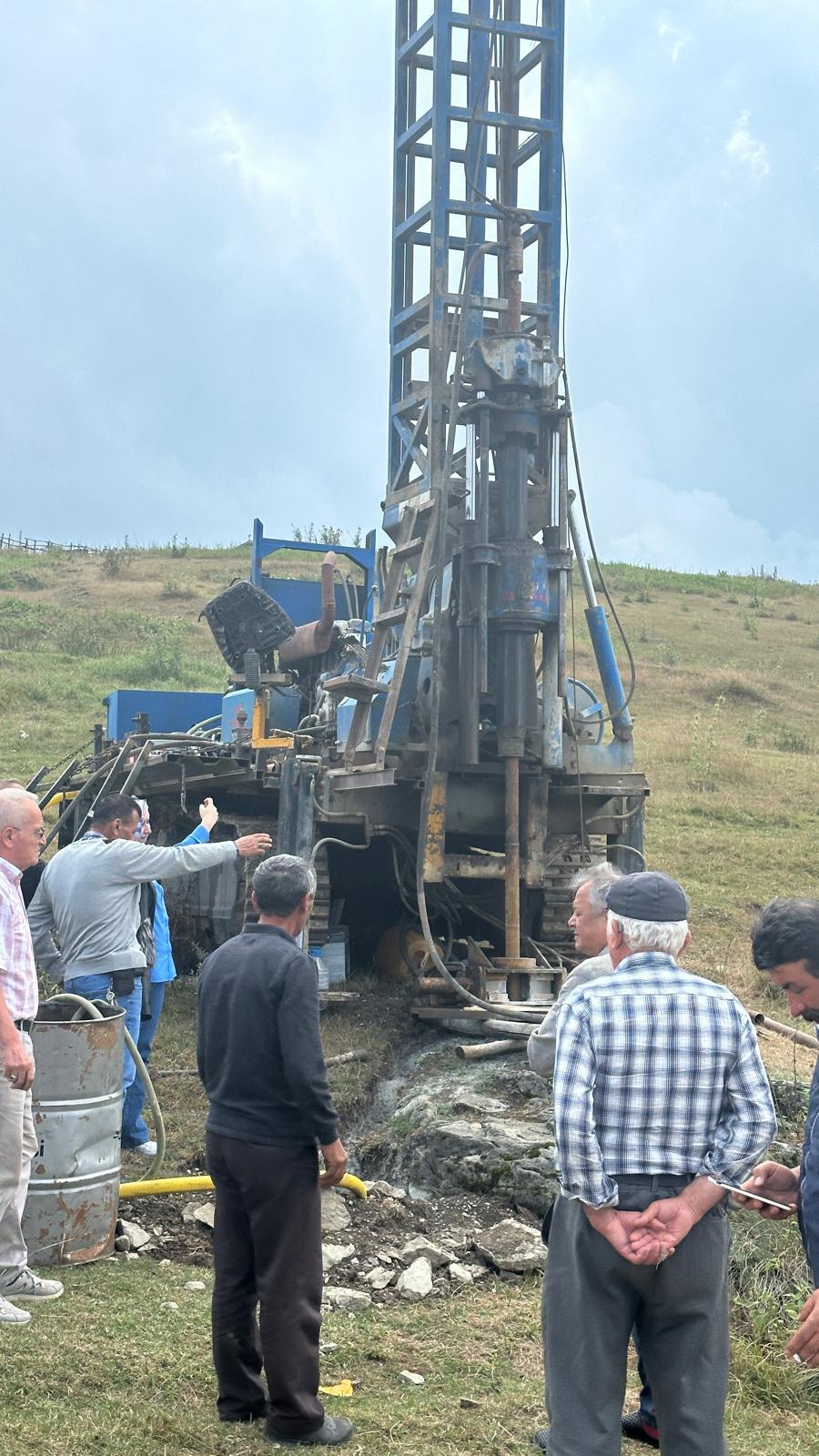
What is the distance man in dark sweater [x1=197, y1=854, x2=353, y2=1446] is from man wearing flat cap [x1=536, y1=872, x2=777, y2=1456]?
1031 millimetres

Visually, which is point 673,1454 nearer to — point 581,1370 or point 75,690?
point 581,1370

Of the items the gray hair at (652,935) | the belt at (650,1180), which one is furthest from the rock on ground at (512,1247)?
the gray hair at (652,935)

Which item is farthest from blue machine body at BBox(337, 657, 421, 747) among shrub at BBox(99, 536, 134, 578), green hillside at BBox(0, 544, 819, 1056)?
shrub at BBox(99, 536, 134, 578)

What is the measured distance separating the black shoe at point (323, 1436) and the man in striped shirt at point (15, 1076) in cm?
112

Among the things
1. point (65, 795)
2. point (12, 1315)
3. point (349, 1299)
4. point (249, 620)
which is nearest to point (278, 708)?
point (249, 620)

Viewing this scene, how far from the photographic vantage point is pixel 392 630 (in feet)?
33.7

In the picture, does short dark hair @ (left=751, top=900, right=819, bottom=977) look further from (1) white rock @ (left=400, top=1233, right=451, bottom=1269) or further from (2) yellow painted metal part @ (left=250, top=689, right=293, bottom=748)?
(2) yellow painted metal part @ (left=250, top=689, right=293, bottom=748)

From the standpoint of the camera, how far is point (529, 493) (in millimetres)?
9734

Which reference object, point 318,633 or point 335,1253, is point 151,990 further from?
point 318,633

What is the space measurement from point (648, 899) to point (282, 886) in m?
1.34

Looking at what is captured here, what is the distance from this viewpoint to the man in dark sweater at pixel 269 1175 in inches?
161

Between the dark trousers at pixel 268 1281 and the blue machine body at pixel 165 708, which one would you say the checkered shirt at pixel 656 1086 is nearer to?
the dark trousers at pixel 268 1281

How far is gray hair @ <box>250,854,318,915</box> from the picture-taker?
438 centimetres

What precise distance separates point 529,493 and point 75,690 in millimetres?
16800
